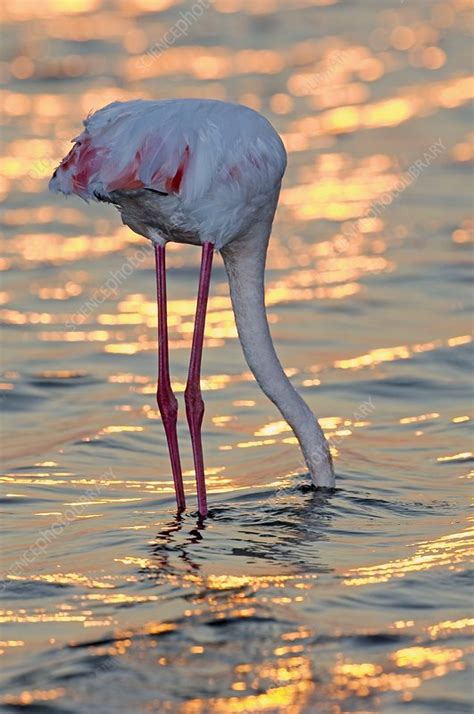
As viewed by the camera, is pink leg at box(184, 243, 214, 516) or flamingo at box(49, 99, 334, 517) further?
pink leg at box(184, 243, 214, 516)

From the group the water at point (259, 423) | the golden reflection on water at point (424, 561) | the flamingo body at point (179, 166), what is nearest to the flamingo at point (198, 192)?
the flamingo body at point (179, 166)

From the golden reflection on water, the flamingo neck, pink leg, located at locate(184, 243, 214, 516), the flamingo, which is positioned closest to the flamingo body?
the flamingo

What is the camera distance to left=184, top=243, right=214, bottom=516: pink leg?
837 centimetres

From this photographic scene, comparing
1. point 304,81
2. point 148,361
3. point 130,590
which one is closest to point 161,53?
point 304,81

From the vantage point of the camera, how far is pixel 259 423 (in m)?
10.5

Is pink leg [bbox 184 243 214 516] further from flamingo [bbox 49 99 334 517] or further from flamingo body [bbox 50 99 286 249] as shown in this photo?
flamingo body [bbox 50 99 286 249]

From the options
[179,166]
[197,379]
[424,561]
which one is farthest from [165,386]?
[424,561]

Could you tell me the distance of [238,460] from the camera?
383 inches

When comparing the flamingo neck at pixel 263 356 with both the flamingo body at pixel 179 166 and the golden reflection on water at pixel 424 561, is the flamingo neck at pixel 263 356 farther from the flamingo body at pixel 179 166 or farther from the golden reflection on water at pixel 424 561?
the golden reflection on water at pixel 424 561

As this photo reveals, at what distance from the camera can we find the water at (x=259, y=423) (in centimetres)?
646

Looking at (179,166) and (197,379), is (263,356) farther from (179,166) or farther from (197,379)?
(179,166)

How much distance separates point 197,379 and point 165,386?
0.18 metres

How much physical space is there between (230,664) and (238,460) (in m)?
3.43

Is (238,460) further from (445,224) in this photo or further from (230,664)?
(445,224)
